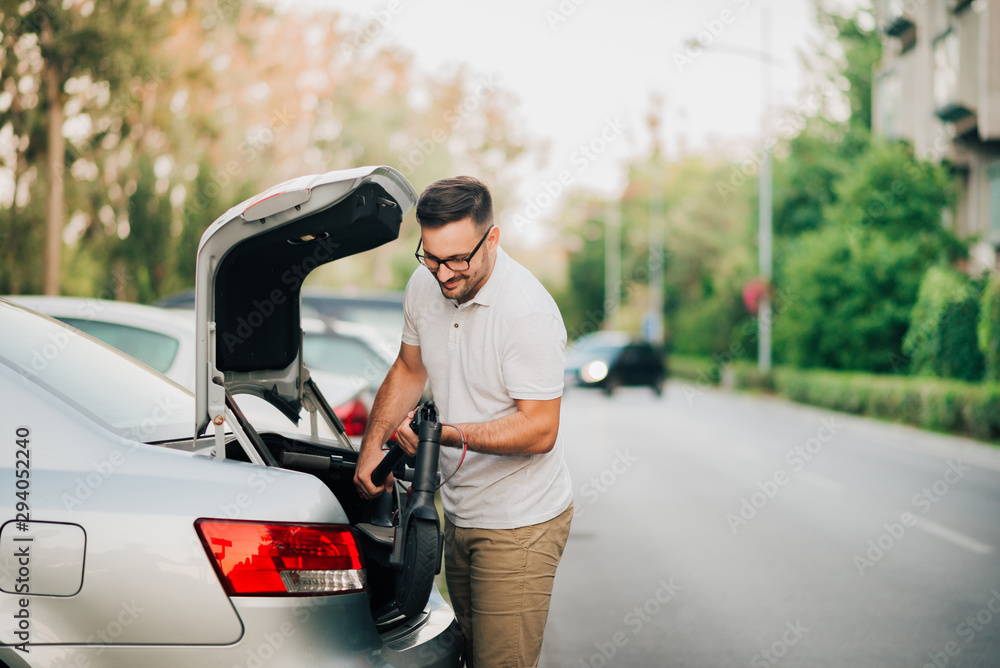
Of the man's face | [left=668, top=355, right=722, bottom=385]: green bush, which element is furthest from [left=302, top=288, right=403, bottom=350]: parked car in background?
[left=668, top=355, right=722, bottom=385]: green bush

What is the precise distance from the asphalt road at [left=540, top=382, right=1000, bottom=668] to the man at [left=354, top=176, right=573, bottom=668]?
1.96 m

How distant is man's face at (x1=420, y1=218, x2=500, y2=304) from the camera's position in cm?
270

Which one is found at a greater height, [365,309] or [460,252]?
[460,252]

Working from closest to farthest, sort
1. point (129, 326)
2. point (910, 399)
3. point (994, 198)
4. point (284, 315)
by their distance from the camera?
point (284, 315) < point (129, 326) < point (910, 399) < point (994, 198)

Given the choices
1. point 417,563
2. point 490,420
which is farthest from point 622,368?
point 417,563

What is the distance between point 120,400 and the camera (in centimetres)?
296

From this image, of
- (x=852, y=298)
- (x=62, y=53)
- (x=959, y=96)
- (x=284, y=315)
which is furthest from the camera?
(x=959, y=96)

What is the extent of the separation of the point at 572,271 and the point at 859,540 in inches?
2083

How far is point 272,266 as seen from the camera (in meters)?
3.09

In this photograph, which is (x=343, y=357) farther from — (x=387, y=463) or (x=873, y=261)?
(x=873, y=261)

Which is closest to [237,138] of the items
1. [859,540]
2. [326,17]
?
[326,17]

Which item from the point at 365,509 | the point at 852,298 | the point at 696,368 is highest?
the point at 365,509

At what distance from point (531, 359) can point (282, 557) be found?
88 centimetres

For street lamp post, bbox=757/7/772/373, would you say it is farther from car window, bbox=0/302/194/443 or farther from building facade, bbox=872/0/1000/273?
car window, bbox=0/302/194/443
